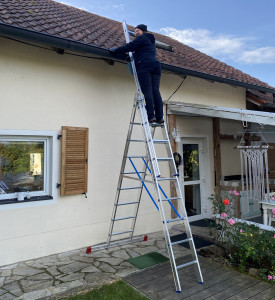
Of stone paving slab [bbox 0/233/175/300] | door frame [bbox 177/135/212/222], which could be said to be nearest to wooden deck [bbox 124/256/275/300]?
stone paving slab [bbox 0/233/175/300]

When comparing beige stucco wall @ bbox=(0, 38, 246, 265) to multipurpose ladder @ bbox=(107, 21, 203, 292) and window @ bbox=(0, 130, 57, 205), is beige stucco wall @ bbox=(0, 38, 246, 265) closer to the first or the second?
window @ bbox=(0, 130, 57, 205)

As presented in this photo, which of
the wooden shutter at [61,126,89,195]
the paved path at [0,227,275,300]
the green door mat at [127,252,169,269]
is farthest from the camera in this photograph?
the wooden shutter at [61,126,89,195]

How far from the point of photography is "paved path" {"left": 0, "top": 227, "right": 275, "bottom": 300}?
117 inches

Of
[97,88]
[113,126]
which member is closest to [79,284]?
[113,126]

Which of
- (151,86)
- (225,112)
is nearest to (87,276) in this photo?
(151,86)

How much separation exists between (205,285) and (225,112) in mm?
3083

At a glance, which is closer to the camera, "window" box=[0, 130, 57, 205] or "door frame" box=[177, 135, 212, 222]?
"window" box=[0, 130, 57, 205]

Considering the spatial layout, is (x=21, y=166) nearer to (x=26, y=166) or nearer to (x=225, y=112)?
(x=26, y=166)

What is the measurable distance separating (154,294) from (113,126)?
305cm

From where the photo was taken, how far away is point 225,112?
15.5ft

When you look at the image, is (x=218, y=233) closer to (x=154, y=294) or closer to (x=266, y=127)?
(x=154, y=294)

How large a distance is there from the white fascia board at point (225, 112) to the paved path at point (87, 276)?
8.23ft

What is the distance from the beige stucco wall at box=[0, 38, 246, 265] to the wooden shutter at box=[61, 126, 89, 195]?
→ 16 cm

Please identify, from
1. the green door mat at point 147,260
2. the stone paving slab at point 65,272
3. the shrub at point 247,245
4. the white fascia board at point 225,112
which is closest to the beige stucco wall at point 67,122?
the stone paving slab at point 65,272
